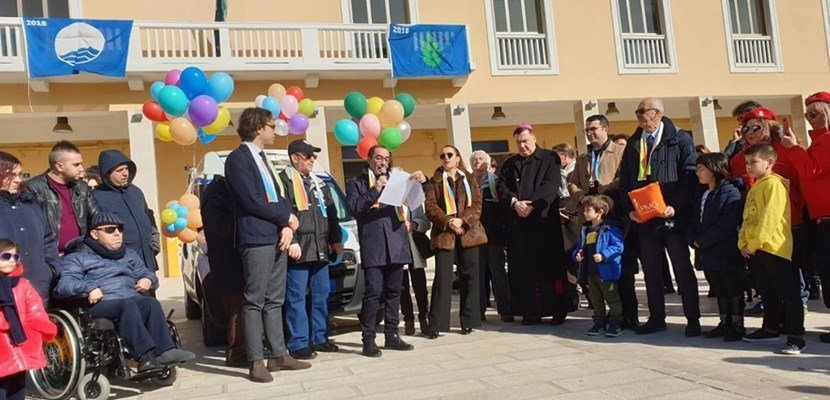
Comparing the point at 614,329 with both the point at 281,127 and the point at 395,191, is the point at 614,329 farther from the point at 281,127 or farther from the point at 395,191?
the point at 281,127

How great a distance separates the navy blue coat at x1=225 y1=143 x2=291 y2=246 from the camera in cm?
511

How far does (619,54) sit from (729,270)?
42.8ft

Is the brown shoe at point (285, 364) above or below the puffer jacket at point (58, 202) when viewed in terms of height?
below

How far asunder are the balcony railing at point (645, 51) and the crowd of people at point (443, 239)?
11483mm

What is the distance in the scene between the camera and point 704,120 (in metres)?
18.1

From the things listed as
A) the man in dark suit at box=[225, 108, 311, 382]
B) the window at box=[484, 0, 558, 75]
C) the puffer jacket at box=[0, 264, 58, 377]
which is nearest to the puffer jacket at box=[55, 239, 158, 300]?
the puffer jacket at box=[0, 264, 58, 377]

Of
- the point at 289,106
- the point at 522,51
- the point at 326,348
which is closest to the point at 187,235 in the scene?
the point at 289,106

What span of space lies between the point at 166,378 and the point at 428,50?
11.5 metres

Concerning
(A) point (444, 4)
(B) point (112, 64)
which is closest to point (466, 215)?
(B) point (112, 64)

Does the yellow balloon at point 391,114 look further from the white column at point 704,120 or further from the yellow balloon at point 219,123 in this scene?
the white column at point 704,120

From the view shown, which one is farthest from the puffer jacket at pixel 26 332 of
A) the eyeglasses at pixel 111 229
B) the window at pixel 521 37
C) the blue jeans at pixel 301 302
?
the window at pixel 521 37

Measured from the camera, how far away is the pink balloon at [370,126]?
8.21m

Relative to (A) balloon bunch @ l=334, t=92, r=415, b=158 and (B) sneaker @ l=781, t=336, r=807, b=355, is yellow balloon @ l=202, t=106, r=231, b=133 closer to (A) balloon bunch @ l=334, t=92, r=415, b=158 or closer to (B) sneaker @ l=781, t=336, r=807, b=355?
(A) balloon bunch @ l=334, t=92, r=415, b=158

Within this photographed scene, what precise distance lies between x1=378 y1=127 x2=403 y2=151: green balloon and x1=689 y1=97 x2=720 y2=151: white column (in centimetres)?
1264
